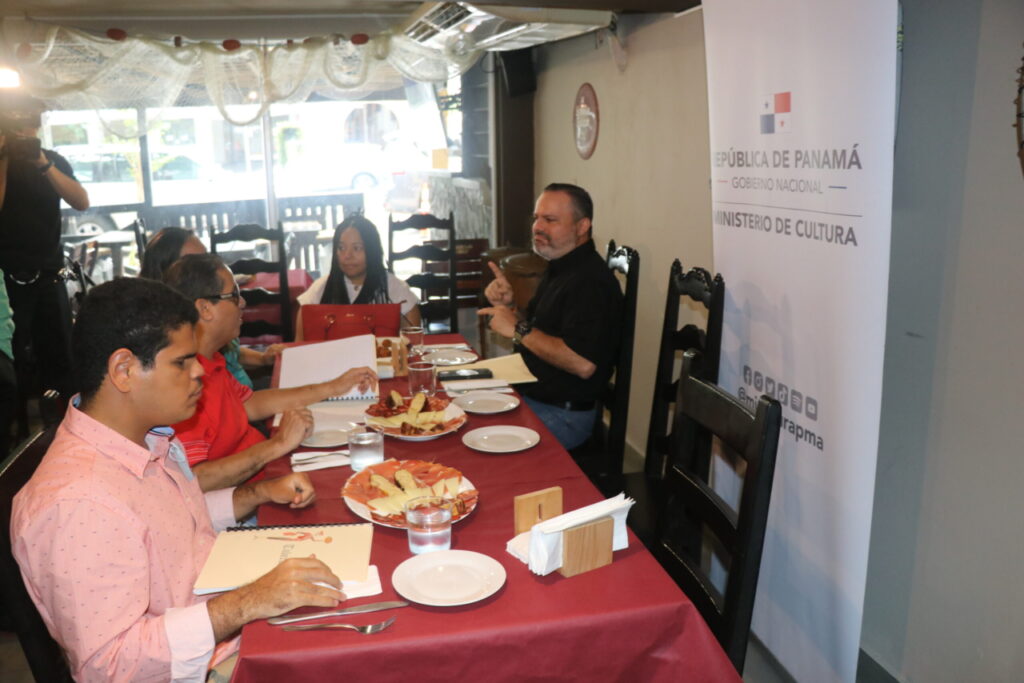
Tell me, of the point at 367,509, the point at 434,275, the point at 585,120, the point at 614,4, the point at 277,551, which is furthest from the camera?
the point at 434,275

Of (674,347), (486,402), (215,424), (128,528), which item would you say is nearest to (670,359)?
(674,347)

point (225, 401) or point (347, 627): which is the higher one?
point (225, 401)

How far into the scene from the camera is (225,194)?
642 cm

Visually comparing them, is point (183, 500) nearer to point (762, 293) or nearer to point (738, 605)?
point (738, 605)

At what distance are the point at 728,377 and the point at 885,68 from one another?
1010mm

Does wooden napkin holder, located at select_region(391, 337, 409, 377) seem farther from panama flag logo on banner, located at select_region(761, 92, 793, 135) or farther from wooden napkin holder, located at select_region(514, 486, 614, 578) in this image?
wooden napkin holder, located at select_region(514, 486, 614, 578)

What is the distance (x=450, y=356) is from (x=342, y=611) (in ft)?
5.44

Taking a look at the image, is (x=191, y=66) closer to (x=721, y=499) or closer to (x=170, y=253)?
(x=170, y=253)

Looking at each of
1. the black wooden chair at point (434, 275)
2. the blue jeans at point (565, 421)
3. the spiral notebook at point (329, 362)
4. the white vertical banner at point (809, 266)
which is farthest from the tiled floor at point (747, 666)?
the black wooden chair at point (434, 275)

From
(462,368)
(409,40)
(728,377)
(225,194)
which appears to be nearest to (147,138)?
(225,194)

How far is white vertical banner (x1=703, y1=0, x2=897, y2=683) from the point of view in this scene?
168 cm

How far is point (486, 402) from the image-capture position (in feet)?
7.61

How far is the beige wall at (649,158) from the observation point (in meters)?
3.21

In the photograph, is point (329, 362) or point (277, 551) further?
point (329, 362)
